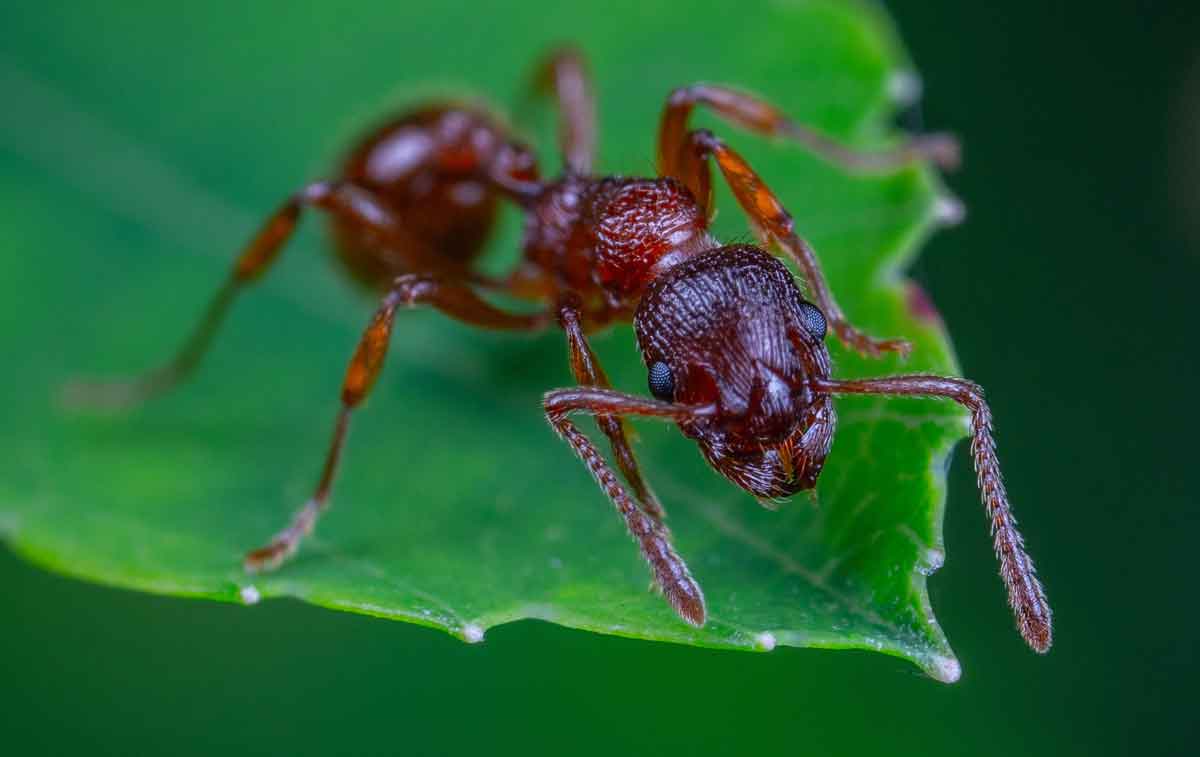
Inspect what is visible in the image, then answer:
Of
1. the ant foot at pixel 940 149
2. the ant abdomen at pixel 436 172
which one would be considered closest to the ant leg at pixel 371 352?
the ant abdomen at pixel 436 172

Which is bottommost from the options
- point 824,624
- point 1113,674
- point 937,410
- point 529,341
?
point 1113,674

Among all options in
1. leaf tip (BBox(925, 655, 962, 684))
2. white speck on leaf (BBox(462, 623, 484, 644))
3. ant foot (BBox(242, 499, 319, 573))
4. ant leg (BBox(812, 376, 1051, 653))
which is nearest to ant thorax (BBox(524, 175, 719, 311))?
ant leg (BBox(812, 376, 1051, 653))

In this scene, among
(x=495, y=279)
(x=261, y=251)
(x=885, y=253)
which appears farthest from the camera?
(x=495, y=279)

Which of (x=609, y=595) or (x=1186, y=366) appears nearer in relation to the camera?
(x=609, y=595)

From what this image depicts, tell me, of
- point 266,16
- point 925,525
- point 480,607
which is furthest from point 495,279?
point 925,525

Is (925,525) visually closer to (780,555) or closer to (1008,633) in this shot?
(780,555)

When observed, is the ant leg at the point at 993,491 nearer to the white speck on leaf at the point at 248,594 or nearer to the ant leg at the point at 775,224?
the ant leg at the point at 775,224

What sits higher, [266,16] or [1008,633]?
[266,16]
